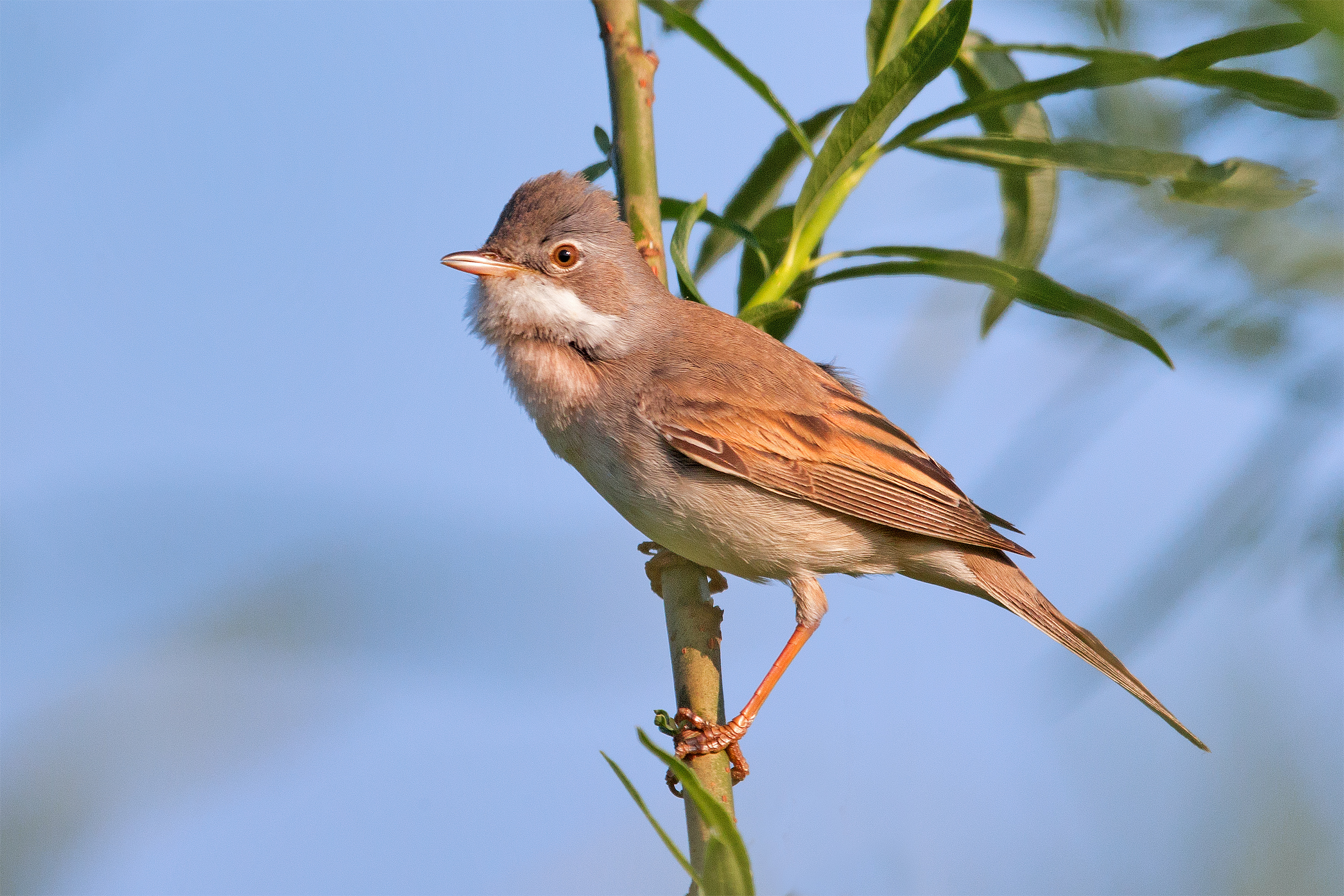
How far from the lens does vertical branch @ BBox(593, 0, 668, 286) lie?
3139 millimetres

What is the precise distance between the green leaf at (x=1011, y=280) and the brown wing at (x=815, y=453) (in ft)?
2.27

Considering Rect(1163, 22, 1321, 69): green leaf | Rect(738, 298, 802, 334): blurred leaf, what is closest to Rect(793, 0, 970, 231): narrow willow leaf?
Rect(738, 298, 802, 334): blurred leaf

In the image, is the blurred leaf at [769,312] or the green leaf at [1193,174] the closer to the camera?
the green leaf at [1193,174]

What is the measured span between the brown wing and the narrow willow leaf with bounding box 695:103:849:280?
0.44 metres

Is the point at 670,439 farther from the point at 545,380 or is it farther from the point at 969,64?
the point at 969,64

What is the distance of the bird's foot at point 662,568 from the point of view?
3.63 m

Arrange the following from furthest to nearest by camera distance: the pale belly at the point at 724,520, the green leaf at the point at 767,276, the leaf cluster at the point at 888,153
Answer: the pale belly at the point at 724,520 < the green leaf at the point at 767,276 < the leaf cluster at the point at 888,153

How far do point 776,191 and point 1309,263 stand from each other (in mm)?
3009

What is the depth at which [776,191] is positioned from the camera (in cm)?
390

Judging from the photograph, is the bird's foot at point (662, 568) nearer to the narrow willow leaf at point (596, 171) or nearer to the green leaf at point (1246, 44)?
the narrow willow leaf at point (596, 171)

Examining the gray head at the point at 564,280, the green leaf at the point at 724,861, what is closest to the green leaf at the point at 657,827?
the green leaf at the point at 724,861

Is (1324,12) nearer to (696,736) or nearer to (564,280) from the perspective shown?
(696,736)

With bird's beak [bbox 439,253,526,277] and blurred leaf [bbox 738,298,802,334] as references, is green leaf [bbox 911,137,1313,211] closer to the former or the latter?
blurred leaf [bbox 738,298,802,334]

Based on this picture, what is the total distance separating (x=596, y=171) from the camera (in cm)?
351
